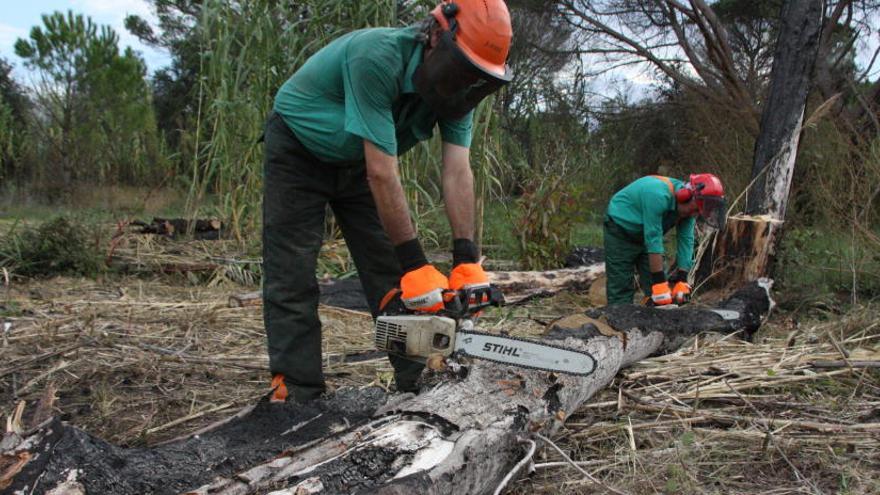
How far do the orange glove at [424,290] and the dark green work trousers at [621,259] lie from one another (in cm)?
324

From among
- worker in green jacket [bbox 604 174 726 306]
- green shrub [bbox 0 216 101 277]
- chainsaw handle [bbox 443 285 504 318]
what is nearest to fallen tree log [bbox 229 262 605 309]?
worker in green jacket [bbox 604 174 726 306]

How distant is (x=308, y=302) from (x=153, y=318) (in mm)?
2042

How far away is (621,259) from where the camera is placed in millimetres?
5238

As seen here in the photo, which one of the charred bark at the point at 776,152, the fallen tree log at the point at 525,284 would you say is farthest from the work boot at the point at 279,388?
the charred bark at the point at 776,152

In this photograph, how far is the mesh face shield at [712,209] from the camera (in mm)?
4539

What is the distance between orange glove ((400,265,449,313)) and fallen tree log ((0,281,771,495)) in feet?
0.74

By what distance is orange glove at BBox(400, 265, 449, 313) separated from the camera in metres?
2.25

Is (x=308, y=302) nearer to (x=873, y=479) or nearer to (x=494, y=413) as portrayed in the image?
(x=494, y=413)

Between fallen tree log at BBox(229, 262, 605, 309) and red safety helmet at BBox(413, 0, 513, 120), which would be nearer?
red safety helmet at BBox(413, 0, 513, 120)

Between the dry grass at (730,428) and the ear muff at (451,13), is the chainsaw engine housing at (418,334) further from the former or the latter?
the ear muff at (451,13)

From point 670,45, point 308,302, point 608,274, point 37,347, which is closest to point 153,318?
point 37,347

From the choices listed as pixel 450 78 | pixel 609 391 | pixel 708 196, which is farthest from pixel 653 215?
pixel 450 78

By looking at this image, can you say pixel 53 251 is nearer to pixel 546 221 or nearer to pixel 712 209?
pixel 546 221

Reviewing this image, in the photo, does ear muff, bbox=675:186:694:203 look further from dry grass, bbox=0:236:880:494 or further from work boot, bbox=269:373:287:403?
work boot, bbox=269:373:287:403
